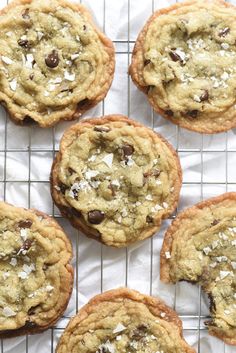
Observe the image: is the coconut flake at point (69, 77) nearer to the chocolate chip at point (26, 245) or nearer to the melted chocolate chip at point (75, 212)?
the melted chocolate chip at point (75, 212)

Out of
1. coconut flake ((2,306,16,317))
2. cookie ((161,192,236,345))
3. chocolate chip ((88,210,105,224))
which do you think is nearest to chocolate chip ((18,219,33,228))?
chocolate chip ((88,210,105,224))

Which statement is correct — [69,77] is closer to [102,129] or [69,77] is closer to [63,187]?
[102,129]

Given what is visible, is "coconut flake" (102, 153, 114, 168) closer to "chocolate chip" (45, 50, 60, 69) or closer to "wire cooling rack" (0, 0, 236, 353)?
"wire cooling rack" (0, 0, 236, 353)

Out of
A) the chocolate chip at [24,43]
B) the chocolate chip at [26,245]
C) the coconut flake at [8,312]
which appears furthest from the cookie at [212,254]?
the chocolate chip at [24,43]

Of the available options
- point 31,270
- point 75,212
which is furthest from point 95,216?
point 31,270

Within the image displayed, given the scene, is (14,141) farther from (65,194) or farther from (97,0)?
(97,0)
